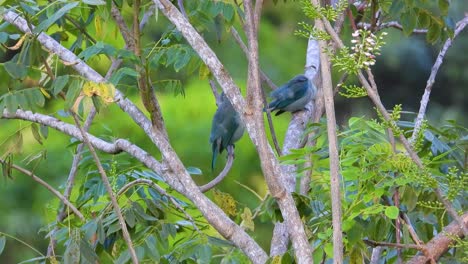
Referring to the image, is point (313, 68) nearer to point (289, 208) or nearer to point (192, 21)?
point (192, 21)

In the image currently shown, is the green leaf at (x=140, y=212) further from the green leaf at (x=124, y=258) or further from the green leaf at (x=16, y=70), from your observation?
the green leaf at (x=16, y=70)

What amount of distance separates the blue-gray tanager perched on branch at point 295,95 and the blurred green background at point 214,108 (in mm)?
215

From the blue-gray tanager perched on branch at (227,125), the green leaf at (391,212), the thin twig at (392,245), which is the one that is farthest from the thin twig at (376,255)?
the blue-gray tanager perched on branch at (227,125)

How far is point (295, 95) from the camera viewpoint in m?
2.63

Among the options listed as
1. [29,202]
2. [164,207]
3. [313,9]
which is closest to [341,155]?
[313,9]

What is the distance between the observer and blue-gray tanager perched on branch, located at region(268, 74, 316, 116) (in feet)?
8.16

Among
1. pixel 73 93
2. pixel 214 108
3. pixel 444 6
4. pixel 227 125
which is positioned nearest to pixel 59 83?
pixel 73 93

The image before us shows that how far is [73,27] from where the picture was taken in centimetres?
197

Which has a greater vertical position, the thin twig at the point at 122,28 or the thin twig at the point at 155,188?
the thin twig at the point at 122,28

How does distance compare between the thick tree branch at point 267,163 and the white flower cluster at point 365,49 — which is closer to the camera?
the white flower cluster at point 365,49

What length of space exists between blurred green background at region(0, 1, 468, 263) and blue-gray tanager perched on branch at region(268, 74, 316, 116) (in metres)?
0.21

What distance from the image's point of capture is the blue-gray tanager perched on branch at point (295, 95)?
8.16ft

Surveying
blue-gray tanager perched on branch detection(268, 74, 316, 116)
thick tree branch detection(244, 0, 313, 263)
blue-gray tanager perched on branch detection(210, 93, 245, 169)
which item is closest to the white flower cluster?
thick tree branch detection(244, 0, 313, 263)

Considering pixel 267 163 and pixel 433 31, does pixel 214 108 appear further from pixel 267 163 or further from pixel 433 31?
pixel 267 163
